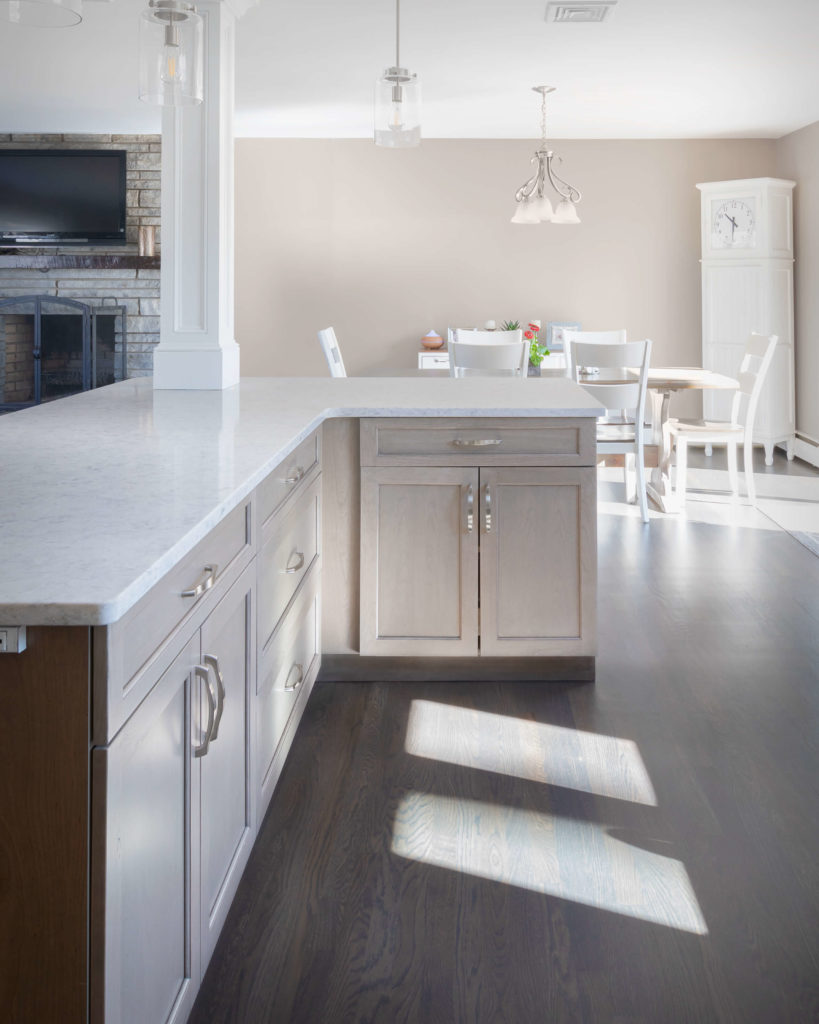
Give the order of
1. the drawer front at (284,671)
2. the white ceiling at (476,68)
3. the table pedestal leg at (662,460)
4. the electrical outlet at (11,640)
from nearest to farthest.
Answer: the electrical outlet at (11,640) < the drawer front at (284,671) < the white ceiling at (476,68) < the table pedestal leg at (662,460)

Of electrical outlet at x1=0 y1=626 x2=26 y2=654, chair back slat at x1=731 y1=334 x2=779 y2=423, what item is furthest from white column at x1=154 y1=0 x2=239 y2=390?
chair back slat at x1=731 y1=334 x2=779 y2=423

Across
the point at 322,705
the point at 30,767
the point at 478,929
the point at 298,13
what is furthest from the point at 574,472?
the point at 298,13

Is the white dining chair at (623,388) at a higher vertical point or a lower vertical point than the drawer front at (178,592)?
higher

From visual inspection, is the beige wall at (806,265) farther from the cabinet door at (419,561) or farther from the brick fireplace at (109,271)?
the cabinet door at (419,561)

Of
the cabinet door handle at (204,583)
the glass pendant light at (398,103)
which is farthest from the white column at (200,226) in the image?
A: the cabinet door handle at (204,583)

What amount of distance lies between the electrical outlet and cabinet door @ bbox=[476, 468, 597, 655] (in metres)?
2.00

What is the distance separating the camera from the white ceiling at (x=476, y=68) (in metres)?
4.56

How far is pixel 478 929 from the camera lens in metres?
1.74

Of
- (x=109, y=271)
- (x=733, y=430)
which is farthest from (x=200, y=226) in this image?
(x=109, y=271)

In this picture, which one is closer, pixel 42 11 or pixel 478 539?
pixel 42 11

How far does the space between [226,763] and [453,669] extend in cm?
148

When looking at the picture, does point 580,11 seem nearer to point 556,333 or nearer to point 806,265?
point 556,333

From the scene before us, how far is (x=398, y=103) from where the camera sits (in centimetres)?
309

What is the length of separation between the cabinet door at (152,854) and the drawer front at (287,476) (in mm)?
624
